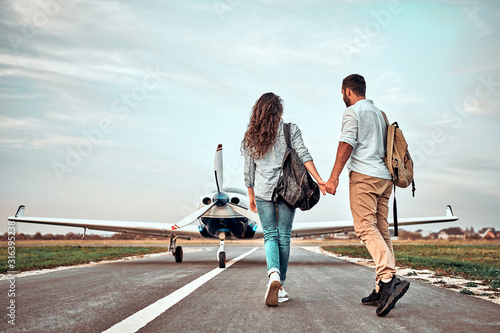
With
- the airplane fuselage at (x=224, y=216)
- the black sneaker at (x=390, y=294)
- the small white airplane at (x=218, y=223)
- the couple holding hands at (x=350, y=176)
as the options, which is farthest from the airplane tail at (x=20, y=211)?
the black sneaker at (x=390, y=294)

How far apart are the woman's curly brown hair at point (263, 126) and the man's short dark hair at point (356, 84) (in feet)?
2.58

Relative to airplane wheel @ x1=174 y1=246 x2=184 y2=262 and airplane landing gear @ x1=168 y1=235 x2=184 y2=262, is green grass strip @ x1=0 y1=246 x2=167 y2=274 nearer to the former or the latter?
airplane landing gear @ x1=168 y1=235 x2=184 y2=262

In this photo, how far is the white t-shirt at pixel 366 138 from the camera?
3.75m

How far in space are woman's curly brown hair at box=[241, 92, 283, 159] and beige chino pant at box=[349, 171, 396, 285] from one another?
3.14ft

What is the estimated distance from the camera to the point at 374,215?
147 inches

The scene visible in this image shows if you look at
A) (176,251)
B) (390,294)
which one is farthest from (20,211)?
Answer: (390,294)

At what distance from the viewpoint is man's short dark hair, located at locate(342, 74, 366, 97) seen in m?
4.07

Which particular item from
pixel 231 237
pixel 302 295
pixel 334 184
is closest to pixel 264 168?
pixel 334 184

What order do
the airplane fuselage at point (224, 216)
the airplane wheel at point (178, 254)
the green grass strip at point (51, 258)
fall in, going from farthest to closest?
the airplane wheel at point (178, 254)
the airplane fuselage at point (224, 216)
the green grass strip at point (51, 258)

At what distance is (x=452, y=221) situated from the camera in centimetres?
1521

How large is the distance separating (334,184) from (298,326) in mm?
1456

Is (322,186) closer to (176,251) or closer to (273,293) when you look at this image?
(273,293)

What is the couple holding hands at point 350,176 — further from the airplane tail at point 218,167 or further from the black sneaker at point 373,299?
the airplane tail at point 218,167

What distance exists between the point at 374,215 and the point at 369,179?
365mm
